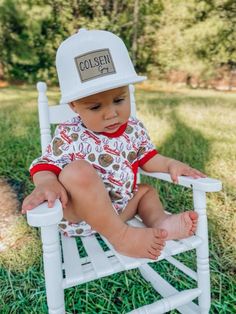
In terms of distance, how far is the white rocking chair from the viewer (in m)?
0.92

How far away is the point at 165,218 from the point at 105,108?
41 cm

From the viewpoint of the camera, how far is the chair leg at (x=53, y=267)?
91cm

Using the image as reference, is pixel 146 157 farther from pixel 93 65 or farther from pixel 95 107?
pixel 93 65

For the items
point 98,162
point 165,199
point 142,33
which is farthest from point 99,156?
point 142,33

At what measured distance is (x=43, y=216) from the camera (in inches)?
33.3

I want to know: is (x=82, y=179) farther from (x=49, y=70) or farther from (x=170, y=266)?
(x=49, y=70)

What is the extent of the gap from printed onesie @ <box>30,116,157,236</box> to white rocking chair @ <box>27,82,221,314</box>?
92 mm

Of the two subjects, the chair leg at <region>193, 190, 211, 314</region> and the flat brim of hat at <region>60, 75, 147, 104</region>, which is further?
the chair leg at <region>193, 190, 211, 314</region>

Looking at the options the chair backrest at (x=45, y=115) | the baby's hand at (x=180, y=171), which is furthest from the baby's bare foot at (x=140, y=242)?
the chair backrest at (x=45, y=115)

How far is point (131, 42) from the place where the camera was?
33.1 feet

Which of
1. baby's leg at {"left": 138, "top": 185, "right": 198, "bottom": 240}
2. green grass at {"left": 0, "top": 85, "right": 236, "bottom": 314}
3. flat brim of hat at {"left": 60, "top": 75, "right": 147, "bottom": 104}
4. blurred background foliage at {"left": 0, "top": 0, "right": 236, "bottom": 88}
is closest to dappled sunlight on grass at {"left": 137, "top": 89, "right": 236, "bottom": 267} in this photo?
green grass at {"left": 0, "top": 85, "right": 236, "bottom": 314}

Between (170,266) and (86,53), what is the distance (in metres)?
0.92

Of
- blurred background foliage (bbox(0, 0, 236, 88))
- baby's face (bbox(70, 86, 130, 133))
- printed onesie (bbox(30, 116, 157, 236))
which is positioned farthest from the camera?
blurred background foliage (bbox(0, 0, 236, 88))

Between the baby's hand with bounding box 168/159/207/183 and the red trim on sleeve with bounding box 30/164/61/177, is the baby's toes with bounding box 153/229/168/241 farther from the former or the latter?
the red trim on sleeve with bounding box 30/164/61/177
